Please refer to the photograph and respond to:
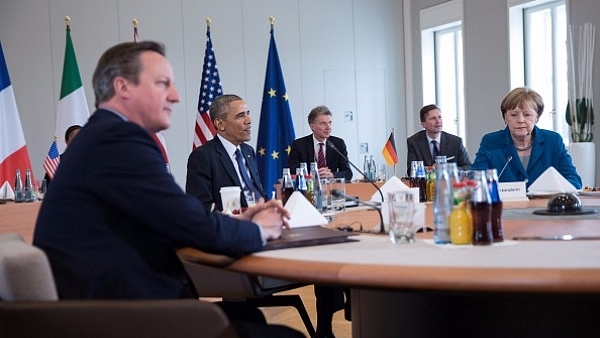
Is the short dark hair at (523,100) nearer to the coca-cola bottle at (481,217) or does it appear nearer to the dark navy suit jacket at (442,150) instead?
the coca-cola bottle at (481,217)

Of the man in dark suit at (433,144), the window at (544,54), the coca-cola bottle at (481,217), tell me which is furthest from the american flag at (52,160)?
the coca-cola bottle at (481,217)

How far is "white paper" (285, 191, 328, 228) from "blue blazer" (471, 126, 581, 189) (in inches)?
75.1

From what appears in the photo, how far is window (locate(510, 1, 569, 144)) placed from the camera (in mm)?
8453

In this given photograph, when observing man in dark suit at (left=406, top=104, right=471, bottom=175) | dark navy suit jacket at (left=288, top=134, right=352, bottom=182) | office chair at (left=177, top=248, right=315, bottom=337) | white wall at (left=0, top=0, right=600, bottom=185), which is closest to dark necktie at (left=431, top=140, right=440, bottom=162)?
man in dark suit at (left=406, top=104, right=471, bottom=175)

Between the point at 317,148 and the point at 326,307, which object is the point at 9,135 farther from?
the point at 326,307

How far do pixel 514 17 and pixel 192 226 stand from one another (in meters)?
7.72

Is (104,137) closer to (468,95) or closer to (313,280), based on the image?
(313,280)

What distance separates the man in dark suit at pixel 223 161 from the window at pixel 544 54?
4866 millimetres

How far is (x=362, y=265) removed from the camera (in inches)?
64.6

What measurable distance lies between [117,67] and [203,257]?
1.75 ft

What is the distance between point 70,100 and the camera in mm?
7230

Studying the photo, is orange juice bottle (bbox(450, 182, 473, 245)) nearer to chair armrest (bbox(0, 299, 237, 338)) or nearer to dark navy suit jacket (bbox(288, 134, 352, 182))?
chair armrest (bbox(0, 299, 237, 338))

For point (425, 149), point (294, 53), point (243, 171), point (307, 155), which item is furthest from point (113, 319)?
point (294, 53)

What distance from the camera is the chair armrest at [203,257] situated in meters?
1.88
